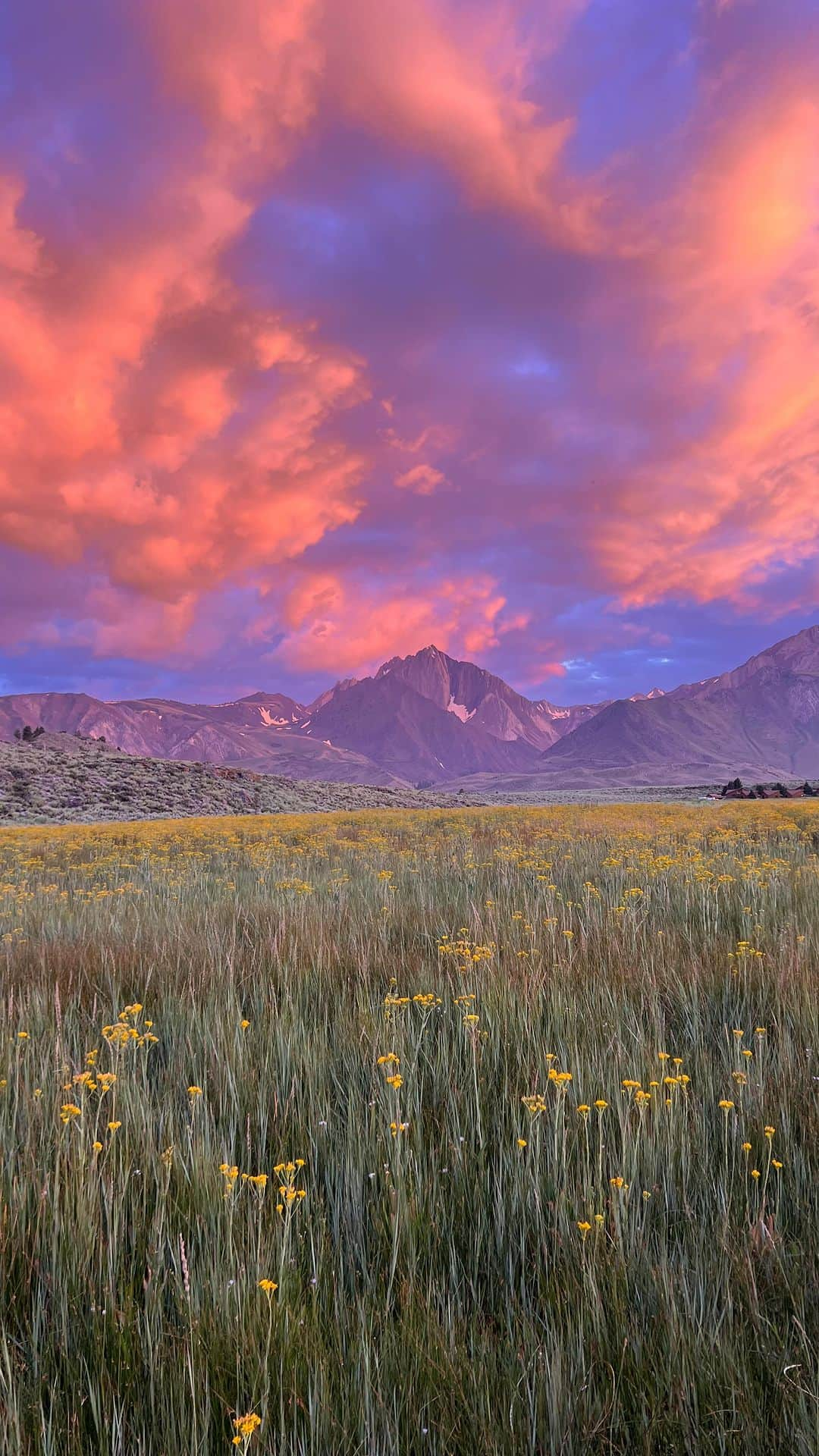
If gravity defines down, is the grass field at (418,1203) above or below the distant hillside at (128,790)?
below

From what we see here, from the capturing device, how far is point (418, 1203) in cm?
221

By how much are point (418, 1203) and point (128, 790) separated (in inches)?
1853

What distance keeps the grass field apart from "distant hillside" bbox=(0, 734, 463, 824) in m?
35.8

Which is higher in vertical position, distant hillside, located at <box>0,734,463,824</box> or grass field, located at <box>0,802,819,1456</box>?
distant hillside, located at <box>0,734,463,824</box>

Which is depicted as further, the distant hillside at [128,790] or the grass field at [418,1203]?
the distant hillside at [128,790]

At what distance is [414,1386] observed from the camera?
5.12ft

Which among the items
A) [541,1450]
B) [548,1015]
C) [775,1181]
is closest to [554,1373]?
[541,1450]

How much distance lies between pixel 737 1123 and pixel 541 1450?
1457mm

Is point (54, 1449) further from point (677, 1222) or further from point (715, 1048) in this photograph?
point (715, 1048)

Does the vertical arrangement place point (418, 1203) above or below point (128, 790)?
below

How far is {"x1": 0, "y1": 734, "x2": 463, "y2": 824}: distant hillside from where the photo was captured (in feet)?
129

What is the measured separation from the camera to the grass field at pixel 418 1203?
5.02 feet

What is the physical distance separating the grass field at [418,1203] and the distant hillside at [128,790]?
35772 millimetres

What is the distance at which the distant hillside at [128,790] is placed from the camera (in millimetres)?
39344
